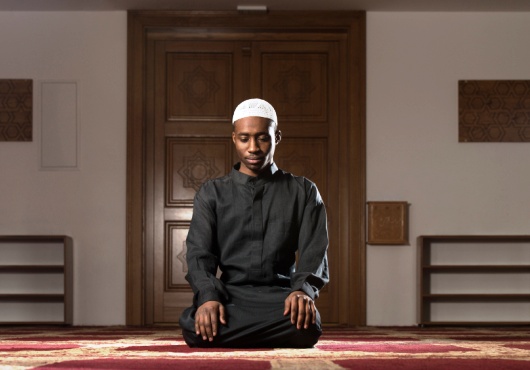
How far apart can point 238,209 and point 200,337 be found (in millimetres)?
480

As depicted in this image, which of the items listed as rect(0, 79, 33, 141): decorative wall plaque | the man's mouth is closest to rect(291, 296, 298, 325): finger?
the man's mouth

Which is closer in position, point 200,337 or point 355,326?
point 200,337

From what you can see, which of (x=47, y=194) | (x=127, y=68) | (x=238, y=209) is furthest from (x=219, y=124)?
(x=238, y=209)

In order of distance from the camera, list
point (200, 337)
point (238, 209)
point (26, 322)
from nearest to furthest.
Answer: point (200, 337), point (238, 209), point (26, 322)

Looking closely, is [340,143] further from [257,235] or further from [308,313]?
[308,313]

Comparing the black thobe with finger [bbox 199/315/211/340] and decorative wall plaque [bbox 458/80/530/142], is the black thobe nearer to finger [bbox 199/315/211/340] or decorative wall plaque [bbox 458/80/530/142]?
finger [bbox 199/315/211/340]

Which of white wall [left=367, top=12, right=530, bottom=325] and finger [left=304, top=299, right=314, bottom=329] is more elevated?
white wall [left=367, top=12, right=530, bottom=325]

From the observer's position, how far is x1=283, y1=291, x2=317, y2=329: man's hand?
274cm

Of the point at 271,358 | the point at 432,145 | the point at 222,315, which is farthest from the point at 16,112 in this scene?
the point at 271,358

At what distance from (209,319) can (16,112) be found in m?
4.25

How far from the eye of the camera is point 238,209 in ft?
10.1

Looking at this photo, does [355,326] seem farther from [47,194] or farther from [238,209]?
[238,209]

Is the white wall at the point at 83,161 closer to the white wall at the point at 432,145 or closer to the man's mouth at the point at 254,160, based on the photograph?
the white wall at the point at 432,145

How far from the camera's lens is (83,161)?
656 cm
